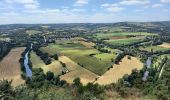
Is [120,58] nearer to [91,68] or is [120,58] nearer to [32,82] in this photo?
[91,68]

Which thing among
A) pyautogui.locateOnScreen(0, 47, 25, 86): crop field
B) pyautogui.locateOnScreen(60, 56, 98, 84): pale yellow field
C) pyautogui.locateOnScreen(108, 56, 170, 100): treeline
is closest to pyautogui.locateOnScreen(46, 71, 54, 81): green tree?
pyautogui.locateOnScreen(60, 56, 98, 84): pale yellow field

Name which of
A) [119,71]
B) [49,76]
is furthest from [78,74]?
[119,71]

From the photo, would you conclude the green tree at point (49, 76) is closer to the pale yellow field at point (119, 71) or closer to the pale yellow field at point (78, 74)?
the pale yellow field at point (78, 74)

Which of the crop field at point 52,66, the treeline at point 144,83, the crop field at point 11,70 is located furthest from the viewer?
the crop field at point 52,66

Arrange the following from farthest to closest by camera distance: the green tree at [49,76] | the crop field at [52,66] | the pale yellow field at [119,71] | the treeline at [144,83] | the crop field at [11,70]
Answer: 1. the crop field at [52,66]
2. the green tree at [49,76]
3. the crop field at [11,70]
4. the pale yellow field at [119,71]
5. the treeline at [144,83]

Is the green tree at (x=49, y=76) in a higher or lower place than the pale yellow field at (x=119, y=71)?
higher

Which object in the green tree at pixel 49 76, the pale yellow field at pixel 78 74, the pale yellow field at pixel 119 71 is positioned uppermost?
the green tree at pixel 49 76

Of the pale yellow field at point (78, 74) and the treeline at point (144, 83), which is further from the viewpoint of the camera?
the pale yellow field at point (78, 74)

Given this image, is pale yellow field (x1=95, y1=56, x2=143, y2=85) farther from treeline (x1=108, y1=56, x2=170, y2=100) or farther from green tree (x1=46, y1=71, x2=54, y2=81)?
green tree (x1=46, y1=71, x2=54, y2=81)

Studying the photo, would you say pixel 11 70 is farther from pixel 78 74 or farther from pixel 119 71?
pixel 119 71

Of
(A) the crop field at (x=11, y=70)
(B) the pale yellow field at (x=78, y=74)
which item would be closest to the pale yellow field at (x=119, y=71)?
(B) the pale yellow field at (x=78, y=74)
